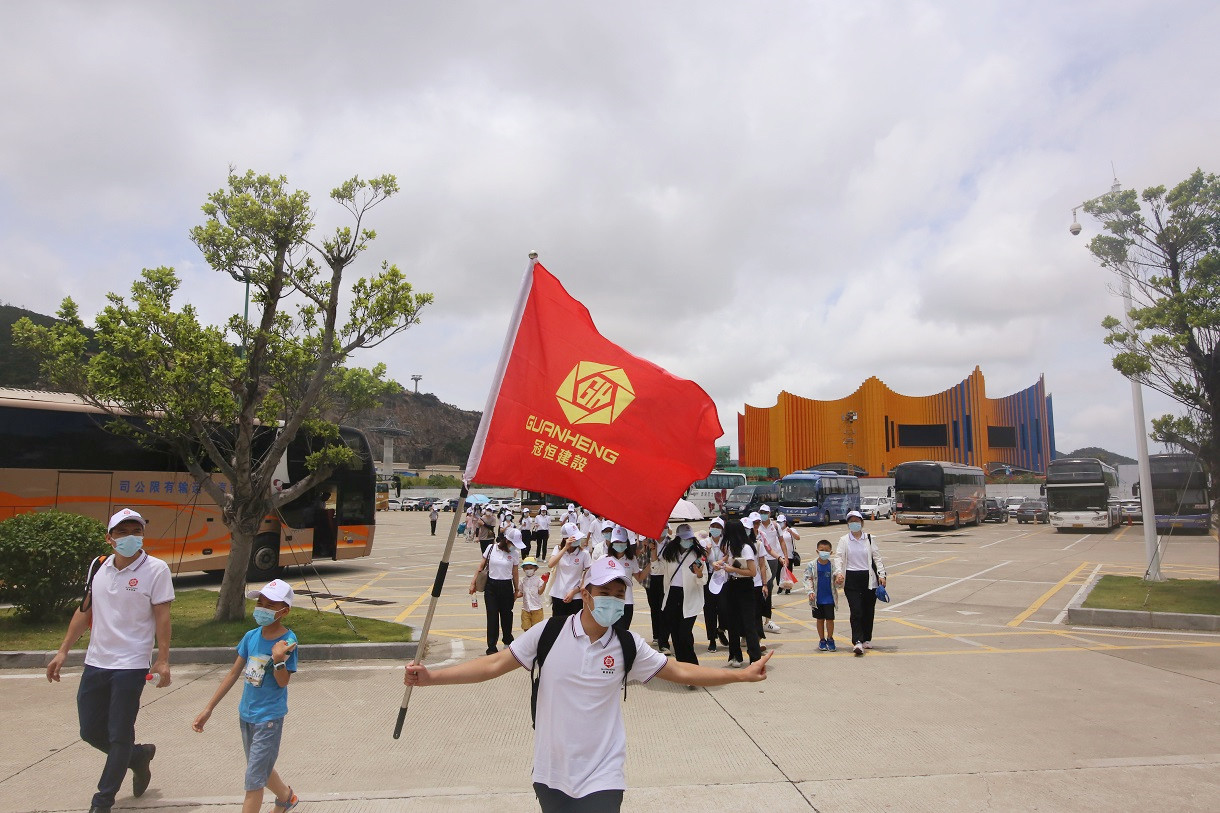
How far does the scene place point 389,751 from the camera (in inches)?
226

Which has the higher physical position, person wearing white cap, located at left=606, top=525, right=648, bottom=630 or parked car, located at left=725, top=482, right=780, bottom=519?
parked car, located at left=725, top=482, right=780, bottom=519

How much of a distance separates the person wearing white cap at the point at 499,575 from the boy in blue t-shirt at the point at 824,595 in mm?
3756

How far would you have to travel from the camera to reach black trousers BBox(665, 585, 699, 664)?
8.25 metres

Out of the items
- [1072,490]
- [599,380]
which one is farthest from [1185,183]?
[1072,490]

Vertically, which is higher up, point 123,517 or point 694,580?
point 123,517

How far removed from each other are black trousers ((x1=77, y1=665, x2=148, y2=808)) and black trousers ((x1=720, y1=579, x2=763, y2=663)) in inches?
227

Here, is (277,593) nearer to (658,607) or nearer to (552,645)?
(552,645)

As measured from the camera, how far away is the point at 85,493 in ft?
46.4

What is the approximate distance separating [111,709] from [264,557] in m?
13.6

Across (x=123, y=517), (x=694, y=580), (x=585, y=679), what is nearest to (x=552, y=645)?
(x=585, y=679)

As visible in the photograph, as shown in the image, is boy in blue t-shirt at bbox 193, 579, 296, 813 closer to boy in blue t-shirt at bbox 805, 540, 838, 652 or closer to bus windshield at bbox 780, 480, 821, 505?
boy in blue t-shirt at bbox 805, 540, 838, 652

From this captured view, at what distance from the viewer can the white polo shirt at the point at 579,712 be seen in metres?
3.00

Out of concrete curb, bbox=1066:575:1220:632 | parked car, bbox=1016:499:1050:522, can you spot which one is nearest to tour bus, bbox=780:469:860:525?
parked car, bbox=1016:499:1050:522

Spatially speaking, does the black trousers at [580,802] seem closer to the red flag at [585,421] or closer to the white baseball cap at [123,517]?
the red flag at [585,421]
